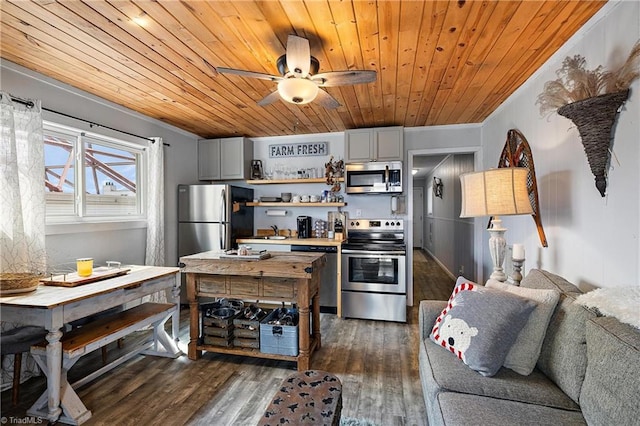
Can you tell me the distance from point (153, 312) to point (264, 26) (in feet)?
7.72

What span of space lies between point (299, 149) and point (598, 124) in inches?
136

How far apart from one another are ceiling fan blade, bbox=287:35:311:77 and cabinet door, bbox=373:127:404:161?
221 centimetres

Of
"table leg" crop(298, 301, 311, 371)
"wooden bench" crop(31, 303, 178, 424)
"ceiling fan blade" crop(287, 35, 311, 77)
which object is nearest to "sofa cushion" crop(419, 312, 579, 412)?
"table leg" crop(298, 301, 311, 371)

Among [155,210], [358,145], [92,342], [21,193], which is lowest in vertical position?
[92,342]

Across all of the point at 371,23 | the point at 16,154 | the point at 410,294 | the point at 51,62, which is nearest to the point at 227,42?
the point at 371,23

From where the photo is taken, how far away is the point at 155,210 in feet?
11.4

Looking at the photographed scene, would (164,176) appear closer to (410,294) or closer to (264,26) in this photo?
(264,26)

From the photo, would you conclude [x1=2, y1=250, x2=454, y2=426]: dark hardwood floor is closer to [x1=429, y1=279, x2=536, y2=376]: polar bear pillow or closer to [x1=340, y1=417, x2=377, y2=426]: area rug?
[x1=340, y1=417, x2=377, y2=426]: area rug

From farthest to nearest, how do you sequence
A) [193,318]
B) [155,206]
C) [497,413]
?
[155,206]
[193,318]
[497,413]

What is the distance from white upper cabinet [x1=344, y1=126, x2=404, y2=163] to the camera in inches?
153

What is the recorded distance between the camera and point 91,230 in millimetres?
2895

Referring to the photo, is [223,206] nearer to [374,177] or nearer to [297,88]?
[374,177]

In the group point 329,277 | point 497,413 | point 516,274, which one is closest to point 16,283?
point 497,413

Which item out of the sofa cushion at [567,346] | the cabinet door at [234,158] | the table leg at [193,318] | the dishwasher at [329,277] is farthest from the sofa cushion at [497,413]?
the cabinet door at [234,158]
